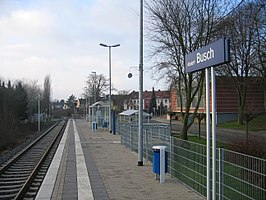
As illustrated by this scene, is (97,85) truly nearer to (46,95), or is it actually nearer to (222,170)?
(46,95)

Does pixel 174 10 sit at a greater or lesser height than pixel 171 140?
greater

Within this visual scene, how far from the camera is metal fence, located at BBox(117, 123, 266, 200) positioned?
7.04 meters

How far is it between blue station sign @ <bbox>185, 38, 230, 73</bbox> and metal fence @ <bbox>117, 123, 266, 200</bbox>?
1669 mm

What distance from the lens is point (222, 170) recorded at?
321 inches

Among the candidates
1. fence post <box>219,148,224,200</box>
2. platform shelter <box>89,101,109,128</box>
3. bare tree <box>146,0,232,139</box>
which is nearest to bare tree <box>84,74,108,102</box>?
platform shelter <box>89,101,109,128</box>

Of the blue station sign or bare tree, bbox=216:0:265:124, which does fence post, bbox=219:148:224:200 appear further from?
bare tree, bbox=216:0:265:124

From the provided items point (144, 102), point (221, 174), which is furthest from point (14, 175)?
point (144, 102)

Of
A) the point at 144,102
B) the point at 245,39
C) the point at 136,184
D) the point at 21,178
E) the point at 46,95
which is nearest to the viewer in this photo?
the point at 136,184

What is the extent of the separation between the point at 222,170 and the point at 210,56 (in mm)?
2215

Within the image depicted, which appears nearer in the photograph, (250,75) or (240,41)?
(240,41)

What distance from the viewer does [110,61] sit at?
44625 mm

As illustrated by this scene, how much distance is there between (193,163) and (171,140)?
2.14 metres

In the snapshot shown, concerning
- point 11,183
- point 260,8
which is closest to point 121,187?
point 11,183

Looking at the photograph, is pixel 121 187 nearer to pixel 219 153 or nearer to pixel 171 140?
pixel 171 140
